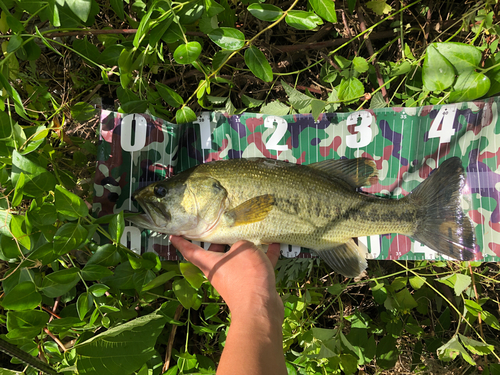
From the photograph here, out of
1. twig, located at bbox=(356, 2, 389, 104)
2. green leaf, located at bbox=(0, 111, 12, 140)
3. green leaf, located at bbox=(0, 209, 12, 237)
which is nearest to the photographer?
green leaf, located at bbox=(0, 209, 12, 237)

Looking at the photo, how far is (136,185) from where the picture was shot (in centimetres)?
259

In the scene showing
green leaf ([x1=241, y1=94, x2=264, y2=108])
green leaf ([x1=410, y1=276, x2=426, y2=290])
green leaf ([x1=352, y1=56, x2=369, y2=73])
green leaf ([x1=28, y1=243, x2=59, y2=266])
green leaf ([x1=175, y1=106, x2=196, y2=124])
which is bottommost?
green leaf ([x1=410, y1=276, x2=426, y2=290])

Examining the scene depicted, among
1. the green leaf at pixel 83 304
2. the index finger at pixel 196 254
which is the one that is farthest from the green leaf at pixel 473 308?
the green leaf at pixel 83 304

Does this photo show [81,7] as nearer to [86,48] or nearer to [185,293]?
[86,48]

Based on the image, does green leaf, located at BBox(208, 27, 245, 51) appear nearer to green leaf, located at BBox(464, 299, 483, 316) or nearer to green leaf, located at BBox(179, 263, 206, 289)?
green leaf, located at BBox(179, 263, 206, 289)

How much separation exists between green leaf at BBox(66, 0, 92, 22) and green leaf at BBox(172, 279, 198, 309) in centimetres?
168

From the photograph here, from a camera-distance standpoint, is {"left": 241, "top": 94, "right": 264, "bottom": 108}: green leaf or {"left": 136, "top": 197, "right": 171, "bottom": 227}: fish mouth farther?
{"left": 241, "top": 94, "right": 264, "bottom": 108}: green leaf

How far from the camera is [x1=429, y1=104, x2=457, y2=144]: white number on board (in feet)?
8.36

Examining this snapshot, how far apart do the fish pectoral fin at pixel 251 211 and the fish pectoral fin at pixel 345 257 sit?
0.59m

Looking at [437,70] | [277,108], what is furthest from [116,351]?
[437,70]

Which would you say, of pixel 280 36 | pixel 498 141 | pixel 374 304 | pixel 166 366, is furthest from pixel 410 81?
pixel 166 366

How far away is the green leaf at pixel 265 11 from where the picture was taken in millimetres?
1951

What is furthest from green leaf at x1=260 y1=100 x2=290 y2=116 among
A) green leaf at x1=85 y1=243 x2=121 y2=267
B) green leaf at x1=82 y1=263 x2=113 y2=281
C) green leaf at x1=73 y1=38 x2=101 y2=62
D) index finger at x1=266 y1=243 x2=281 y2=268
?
green leaf at x1=82 y1=263 x2=113 y2=281

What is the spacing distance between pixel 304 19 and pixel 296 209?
4.16ft
